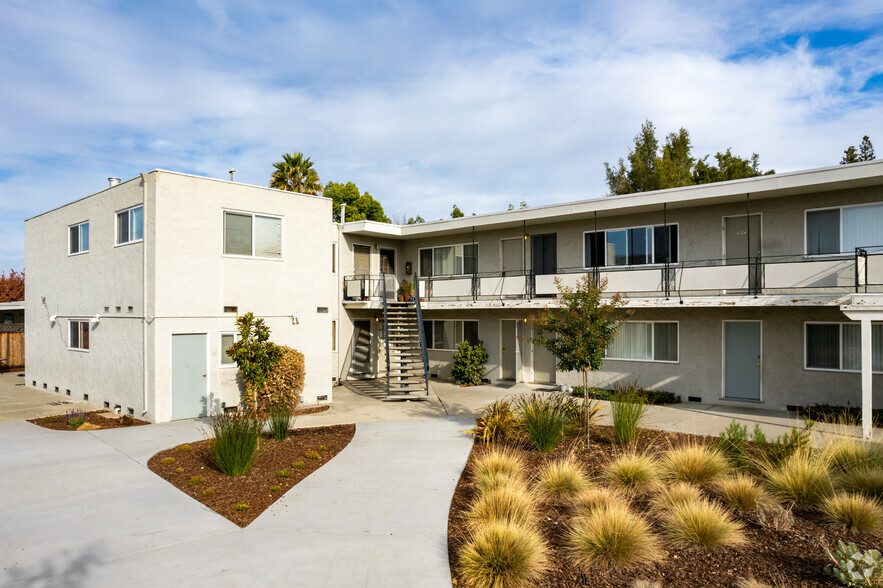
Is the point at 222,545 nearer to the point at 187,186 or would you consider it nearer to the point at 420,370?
the point at 187,186

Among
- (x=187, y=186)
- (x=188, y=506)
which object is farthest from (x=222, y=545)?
(x=187, y=186)

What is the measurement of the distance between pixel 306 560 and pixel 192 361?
954cm

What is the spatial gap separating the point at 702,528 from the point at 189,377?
12.1 m

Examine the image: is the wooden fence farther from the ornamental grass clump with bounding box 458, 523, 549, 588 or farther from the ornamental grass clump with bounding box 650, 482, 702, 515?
the ornamental grass clump with bounding box 650, 482, 702, 515

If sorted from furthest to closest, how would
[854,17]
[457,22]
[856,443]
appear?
1. [457,22]
2. [854,17]
3. [856,443]

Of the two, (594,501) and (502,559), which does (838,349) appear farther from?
(502,559)

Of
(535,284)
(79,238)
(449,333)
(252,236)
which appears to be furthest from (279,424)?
(449,333)

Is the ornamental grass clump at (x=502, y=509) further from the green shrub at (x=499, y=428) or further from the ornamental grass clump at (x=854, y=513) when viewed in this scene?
the green shrub at (x=499, y=428)

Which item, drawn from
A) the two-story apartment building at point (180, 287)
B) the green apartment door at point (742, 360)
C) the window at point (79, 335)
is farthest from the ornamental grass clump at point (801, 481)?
the window at point (79, 335)

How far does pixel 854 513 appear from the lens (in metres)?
6.70

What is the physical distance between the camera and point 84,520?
7.36 m

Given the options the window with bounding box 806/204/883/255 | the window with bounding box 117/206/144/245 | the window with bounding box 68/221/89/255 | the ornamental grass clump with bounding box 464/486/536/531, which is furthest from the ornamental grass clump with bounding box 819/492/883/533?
the window with bounding box 68/221/89/255

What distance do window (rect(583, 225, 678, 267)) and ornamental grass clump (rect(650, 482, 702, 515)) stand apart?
35.2 feet

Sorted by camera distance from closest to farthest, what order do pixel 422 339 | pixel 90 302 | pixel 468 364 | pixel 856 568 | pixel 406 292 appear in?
pixel 856 568 < pixel 90 302 < pixel 422 339 < pixel 468 364 < pixel 406 292
